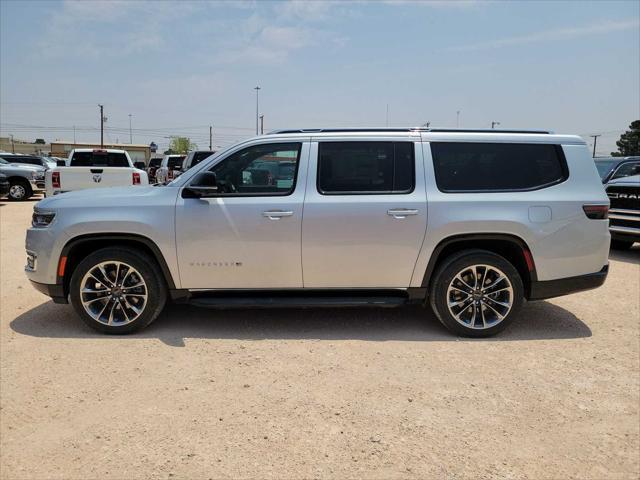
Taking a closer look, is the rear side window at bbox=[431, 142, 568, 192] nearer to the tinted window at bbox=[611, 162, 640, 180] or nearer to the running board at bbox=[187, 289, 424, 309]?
the running board at bbox=[187, 289, 424, 309]

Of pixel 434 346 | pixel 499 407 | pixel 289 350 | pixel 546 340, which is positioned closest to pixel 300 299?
pixel 289 350

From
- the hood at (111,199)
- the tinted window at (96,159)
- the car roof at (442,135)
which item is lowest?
the hood at (111,199)

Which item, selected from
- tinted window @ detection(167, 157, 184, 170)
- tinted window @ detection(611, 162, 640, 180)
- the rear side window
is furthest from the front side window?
tinted window @ detection(167, 157, 184, 170)

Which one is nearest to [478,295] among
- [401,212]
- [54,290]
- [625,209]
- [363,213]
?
[401,212]

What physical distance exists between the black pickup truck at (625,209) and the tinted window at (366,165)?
6353mm

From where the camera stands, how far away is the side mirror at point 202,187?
Answer: 4.55m

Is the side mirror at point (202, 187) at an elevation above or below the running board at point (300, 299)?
above

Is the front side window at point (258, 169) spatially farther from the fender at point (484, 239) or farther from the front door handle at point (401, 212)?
the fender at point (484, 239)

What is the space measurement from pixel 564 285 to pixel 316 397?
2768 millimetres

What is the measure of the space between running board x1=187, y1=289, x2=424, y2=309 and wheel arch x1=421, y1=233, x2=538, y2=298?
36 cm

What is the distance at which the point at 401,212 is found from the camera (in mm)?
4609

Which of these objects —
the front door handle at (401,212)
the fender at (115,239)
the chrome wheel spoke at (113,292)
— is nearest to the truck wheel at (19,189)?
the fender at (115,239)

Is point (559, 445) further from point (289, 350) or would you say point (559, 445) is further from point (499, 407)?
point (289, 350)

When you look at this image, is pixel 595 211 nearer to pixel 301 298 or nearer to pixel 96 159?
pixel 301 298
